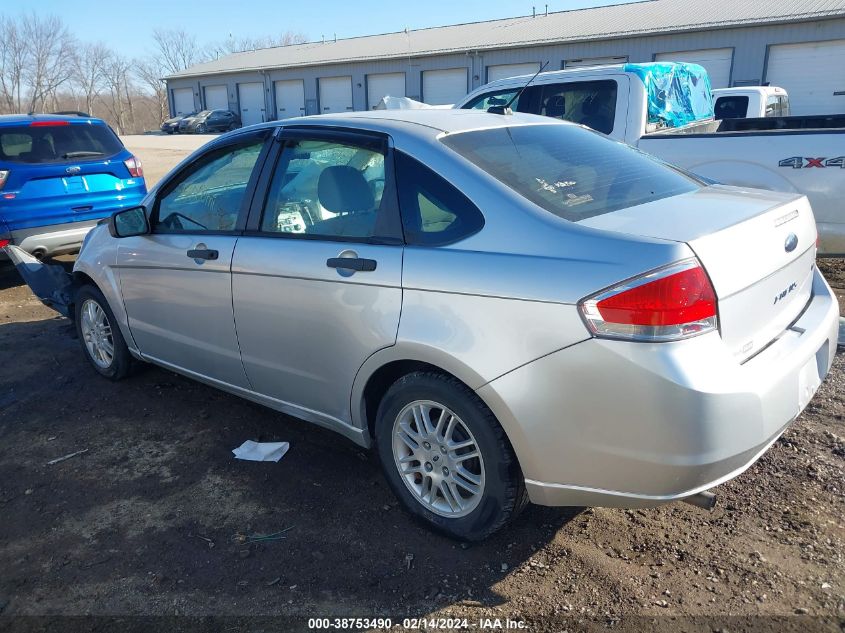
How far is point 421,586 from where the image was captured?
2.72 m

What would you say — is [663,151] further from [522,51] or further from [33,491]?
[522,51]

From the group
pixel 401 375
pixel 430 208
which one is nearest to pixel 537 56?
pixel 430 208

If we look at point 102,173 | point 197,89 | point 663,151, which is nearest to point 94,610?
point 663,151

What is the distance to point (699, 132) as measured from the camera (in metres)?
7.25

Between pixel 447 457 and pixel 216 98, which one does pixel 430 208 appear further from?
pixel 216 98

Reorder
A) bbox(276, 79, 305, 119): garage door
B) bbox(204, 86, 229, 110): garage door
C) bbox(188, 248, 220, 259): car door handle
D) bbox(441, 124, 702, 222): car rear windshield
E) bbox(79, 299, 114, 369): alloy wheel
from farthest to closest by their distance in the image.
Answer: bbox(204, 86, 229, 110): garage door → bbox(276, 79, 305, 119): garage door → bbox(79, 299, 114, 369): alloy wheel → bbox(188, 248, 220, 259): car door handle → bbox(441, 124, 702, 222): car rear windshield

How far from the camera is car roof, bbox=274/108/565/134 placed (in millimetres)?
3145

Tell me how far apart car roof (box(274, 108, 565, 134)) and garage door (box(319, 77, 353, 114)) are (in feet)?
118

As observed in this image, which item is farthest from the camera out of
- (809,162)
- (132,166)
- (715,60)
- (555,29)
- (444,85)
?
(444,85)

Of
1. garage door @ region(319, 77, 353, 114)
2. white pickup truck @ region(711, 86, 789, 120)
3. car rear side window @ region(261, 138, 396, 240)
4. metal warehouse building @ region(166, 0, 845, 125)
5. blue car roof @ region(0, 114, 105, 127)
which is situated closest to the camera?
car rear side window @ region(261, 138, 396, 240)

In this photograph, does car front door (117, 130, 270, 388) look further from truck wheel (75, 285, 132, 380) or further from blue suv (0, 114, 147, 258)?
blue suv (0, 114, 147, 258)

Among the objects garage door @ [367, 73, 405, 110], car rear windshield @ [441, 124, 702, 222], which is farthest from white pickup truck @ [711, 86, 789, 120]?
garage door @ [367, 73, 405, 110]

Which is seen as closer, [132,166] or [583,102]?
[583,102]

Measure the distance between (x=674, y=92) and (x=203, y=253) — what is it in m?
5.76
